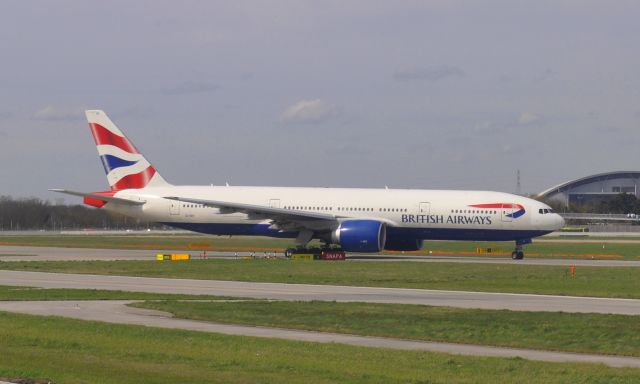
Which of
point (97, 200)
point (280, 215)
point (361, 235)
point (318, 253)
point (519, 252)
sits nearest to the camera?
point (361, 235)

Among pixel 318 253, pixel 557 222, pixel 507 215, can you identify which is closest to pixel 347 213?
pixel 318 253

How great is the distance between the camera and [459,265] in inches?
1971

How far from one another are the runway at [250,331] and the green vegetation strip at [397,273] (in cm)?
1279

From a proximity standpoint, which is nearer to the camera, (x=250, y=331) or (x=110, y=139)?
Answer: (x=250, y=331)

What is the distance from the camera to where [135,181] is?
64250mm

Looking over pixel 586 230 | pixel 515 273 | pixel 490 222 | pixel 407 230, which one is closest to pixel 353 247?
pixel 407 230

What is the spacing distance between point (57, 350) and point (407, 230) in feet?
136

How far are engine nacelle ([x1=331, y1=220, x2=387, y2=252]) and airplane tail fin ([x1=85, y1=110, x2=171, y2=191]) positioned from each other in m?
13.4

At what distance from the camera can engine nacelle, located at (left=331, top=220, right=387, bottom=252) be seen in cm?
5659

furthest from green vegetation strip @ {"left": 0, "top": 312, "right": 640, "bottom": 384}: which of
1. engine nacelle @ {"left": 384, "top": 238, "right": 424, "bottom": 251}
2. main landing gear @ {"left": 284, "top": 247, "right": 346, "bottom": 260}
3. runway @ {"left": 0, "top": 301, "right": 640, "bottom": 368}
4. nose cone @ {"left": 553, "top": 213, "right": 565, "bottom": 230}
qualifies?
nose cone @ {"left": 553, "top": 213, "right": 565, "bottom": 230}

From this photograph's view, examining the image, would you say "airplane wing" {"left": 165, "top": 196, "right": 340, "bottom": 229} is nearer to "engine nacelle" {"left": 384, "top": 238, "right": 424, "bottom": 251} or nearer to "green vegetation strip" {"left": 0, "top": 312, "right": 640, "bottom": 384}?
"engine nacelle" {"left": 384, "top": 238, "right": 424, "bottom": 251}

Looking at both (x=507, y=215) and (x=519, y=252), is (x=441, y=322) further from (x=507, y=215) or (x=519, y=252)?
(x=519, y=252)

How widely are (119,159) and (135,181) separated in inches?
66.8

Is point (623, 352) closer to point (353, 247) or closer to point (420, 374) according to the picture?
point (420, 374)
